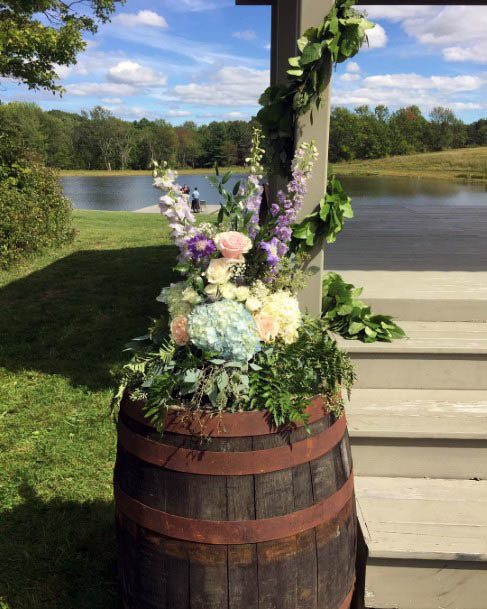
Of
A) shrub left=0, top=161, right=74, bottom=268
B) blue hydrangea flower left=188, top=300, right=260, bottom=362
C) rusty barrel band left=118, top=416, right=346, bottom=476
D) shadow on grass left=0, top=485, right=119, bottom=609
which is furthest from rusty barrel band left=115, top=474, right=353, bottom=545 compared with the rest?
shrub left=0, top=161, right=74, bottom=268

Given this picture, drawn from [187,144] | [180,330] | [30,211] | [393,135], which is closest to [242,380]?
[180,330]

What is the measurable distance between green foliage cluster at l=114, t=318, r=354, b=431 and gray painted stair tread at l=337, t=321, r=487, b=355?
1209 millimetres

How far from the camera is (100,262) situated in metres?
9.76

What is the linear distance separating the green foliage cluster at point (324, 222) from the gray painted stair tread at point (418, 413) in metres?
0.92

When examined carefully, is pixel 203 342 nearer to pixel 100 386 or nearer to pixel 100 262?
pixel 100 386

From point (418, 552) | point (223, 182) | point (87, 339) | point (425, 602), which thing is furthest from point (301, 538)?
point (87, 339)

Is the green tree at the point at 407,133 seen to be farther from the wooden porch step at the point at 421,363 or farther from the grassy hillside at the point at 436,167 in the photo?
the wooden porch step at the point at 421,363

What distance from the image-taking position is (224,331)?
160 cm

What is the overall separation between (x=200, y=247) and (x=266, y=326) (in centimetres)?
33

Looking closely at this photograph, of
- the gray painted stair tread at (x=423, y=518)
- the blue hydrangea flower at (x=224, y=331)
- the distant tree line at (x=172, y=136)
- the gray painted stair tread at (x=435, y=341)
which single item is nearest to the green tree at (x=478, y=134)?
the distant tree line at (x=172, y=136)

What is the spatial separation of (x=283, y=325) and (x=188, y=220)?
1.58ft

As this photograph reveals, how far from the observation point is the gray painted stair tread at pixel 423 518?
7.16 feet

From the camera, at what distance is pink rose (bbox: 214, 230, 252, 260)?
166cm

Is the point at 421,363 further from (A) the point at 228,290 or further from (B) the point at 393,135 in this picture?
(B) the point at 393,135
